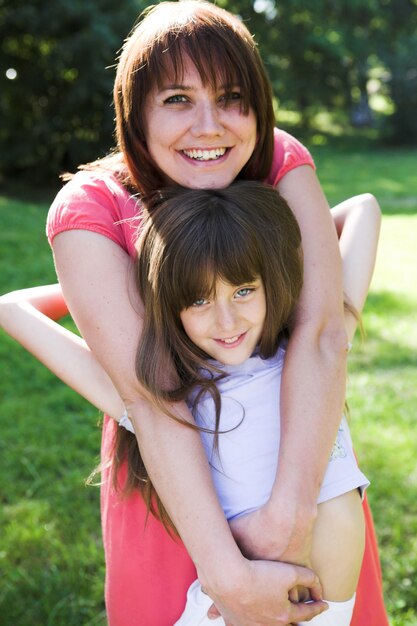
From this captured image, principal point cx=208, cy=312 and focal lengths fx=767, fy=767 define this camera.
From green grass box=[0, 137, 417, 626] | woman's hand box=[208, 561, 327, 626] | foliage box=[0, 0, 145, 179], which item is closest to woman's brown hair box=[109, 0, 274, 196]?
woman's hand box=[208, 561, 327, 626]

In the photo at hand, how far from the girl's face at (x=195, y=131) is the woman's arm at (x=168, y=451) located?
26 cm

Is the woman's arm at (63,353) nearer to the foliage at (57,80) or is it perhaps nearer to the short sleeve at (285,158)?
the short sleeve at (285,158)

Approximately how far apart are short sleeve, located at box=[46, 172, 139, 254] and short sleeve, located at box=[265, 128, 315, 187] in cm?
39

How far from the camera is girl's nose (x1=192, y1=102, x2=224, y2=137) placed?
1.74 m

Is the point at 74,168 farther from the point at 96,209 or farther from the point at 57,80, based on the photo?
the point at 96,209

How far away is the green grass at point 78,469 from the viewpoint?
2898mm

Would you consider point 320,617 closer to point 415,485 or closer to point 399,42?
point 415,485

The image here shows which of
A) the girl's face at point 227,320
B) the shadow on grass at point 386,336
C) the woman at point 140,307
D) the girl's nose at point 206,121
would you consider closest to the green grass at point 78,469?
the shadow on grass at point 386,336

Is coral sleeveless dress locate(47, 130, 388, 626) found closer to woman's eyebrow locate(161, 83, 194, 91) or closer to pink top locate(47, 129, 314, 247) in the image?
pink top locate(47, 129, 314, 247)

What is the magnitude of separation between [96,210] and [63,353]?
353mm

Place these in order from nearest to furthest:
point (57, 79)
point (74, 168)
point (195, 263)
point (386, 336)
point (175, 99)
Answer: point (195, 263) → point (175, 99) → point (386, 336) → point (57, 79) → point (74, 168)

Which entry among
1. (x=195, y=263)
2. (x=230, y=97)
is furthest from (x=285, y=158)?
(x=195, y=263)

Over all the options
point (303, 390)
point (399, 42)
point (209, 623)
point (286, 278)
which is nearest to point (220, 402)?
point (303, 390)

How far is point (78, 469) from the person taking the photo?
3717 mm
